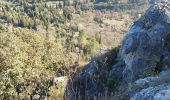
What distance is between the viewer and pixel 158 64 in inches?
577

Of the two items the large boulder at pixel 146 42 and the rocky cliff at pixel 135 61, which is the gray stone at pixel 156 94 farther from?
the large boulder at pixel 146 42

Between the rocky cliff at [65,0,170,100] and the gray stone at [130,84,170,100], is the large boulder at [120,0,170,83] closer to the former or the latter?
the rocky cliff at [65,0,170,100]

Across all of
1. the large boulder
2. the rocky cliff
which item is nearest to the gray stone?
the rocky cliff

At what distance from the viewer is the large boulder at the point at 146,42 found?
49.6 feet

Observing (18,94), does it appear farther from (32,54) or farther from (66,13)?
(66,13)

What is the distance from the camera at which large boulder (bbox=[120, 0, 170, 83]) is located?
15.1 m

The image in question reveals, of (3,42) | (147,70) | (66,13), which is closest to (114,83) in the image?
(147,70)

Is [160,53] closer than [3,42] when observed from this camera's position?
Yes

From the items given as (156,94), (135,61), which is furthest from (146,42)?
(156,94)

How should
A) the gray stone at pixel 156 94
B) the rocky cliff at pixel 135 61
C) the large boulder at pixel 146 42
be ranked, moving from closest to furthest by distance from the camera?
1. the gray stone at pixel 156 94
2. the rocky cliff at pixel 135 61
3. the large boulder at pixel 146 42

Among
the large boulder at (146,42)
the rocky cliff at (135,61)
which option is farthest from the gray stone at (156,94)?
the large boulder at (146,42)

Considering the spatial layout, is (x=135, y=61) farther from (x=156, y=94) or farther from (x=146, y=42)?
(x=156, y=94)

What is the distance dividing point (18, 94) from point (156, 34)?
60.6 feet

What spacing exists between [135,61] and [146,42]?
3.90 ft
